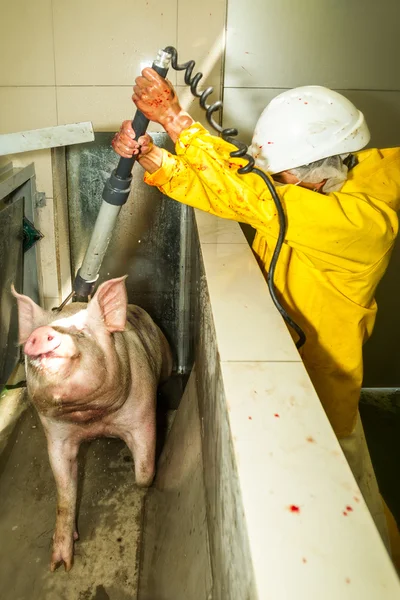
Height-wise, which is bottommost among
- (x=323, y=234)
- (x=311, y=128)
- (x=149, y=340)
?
(x=149, y=340)

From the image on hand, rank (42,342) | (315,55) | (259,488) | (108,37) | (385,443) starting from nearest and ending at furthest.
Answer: (259,488), (42,342), (108,37), (315,55), (385,443)

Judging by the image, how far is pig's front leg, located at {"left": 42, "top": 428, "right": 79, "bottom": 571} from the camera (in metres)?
1.71

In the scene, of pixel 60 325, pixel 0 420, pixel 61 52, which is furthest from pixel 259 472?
pixel 61 52

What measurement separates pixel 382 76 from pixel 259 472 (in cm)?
262

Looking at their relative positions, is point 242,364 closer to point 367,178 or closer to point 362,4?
point 367,178

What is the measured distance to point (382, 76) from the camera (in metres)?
2.63

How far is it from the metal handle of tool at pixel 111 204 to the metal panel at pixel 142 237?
1.05 m

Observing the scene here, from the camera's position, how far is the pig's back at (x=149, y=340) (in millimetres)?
1987

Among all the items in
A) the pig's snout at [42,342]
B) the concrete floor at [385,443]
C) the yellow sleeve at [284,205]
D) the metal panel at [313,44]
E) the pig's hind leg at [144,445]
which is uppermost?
the metal panel at [313,44]

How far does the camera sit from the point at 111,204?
5.69 ft

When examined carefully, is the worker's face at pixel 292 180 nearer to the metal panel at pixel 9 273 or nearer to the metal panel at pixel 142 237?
the metal panel at pixel 142 237

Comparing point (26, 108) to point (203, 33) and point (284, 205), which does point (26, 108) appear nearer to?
point (203, 33)

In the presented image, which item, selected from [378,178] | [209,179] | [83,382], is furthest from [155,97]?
[83,382]

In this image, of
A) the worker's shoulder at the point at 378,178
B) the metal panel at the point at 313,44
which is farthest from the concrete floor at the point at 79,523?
the metal panel at the point at 313,44
